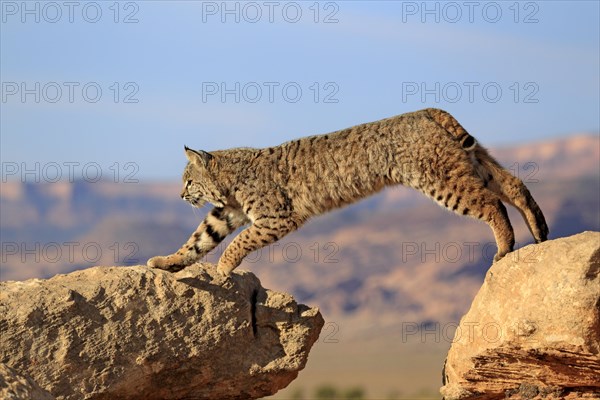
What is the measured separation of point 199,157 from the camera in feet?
49.0

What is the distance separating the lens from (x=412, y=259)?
102125 millimetres

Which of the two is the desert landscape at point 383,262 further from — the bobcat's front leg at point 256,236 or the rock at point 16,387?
the rock at point 16,387

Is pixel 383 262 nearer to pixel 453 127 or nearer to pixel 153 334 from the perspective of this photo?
pixel 453 127

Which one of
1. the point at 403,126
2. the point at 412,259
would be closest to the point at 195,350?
the point at 403,126

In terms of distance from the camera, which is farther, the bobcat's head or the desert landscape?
the desert landscape

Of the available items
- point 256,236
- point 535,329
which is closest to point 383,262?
point 256,236

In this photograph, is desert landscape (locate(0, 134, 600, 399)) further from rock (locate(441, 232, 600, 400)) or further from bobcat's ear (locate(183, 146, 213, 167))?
rock (locate(441, 232, 600, 400))

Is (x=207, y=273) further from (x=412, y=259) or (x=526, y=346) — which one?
(x=412, y=259)

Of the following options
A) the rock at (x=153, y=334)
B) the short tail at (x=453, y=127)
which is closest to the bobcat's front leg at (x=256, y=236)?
the rock at (x=153, y=334)

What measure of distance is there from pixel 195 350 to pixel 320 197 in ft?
9.66

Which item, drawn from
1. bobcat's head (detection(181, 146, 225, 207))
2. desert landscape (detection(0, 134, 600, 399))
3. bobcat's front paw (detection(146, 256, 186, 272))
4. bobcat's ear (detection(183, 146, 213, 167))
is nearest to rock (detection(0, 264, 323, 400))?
bobcat's front paw (detection(146, 256, 186, 272))

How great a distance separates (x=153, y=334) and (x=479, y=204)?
4.28 metres

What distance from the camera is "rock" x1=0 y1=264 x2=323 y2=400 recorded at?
11.9 meters

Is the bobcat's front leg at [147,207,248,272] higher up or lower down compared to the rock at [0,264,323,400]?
higher up
